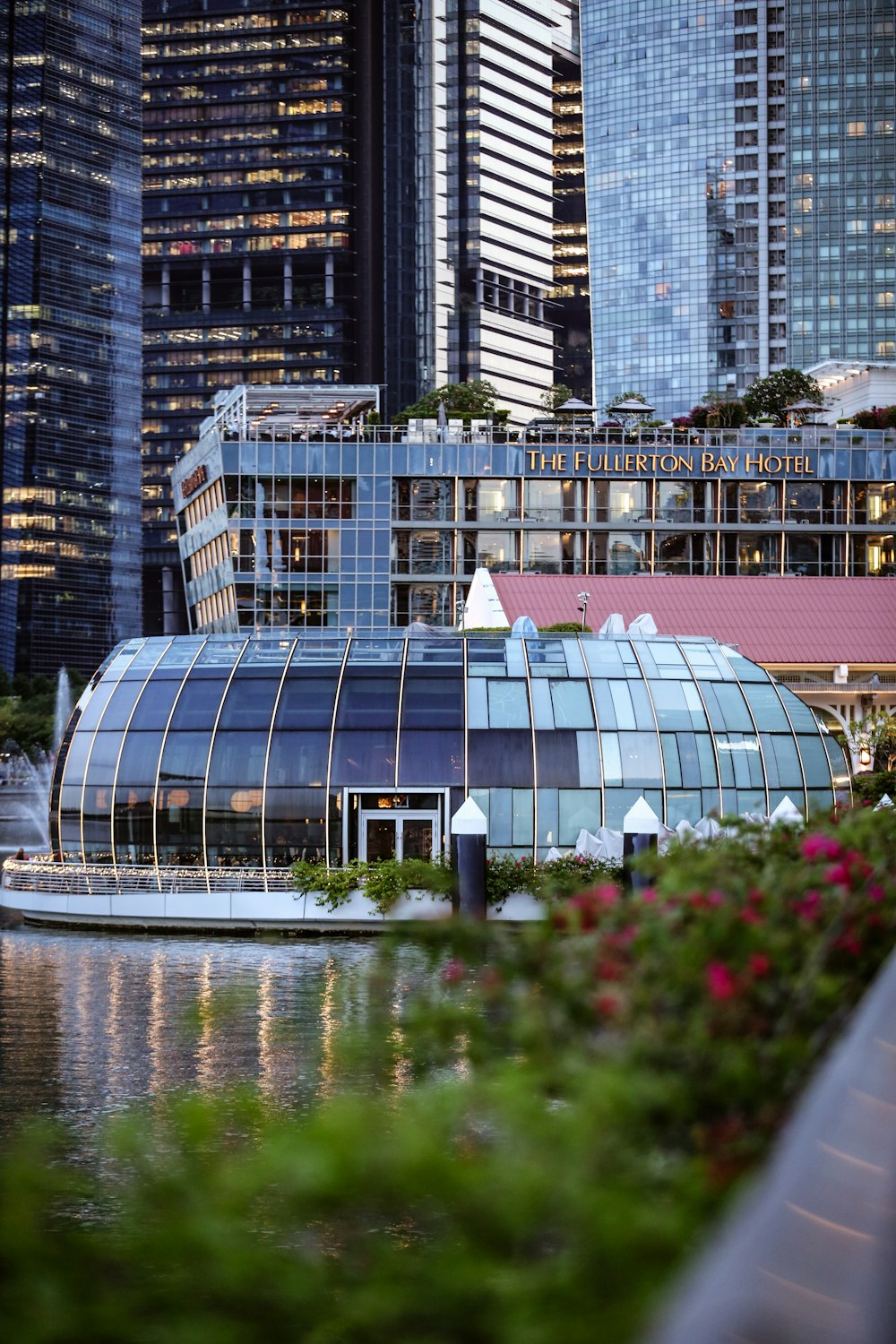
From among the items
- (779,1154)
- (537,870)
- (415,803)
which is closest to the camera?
(779,1154)

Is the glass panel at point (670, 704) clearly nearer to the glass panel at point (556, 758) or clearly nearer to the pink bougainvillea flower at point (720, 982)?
the glass panel at point (556, 758)

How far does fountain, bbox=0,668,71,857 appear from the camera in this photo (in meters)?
91.9

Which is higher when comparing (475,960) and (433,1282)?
(475,960)

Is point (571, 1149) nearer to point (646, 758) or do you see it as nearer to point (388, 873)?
point (388, 873)

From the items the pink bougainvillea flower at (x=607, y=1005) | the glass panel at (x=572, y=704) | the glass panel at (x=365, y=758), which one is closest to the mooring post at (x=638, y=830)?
the glass panel at (x=572, y=704)

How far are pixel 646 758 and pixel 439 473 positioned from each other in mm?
67856

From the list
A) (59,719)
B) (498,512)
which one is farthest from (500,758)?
(59,719)

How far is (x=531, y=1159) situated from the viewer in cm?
649

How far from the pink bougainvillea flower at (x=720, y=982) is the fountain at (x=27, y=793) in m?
72.7

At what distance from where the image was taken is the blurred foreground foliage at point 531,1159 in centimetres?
624

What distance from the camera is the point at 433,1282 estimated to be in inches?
253

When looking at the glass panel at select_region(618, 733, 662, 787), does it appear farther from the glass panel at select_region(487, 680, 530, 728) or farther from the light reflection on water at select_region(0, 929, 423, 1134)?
the light reflection on water at select_region(0, 929, 423, 1134)

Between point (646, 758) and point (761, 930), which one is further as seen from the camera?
point (646, 758)

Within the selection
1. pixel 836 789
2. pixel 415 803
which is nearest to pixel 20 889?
pixel 415 803
